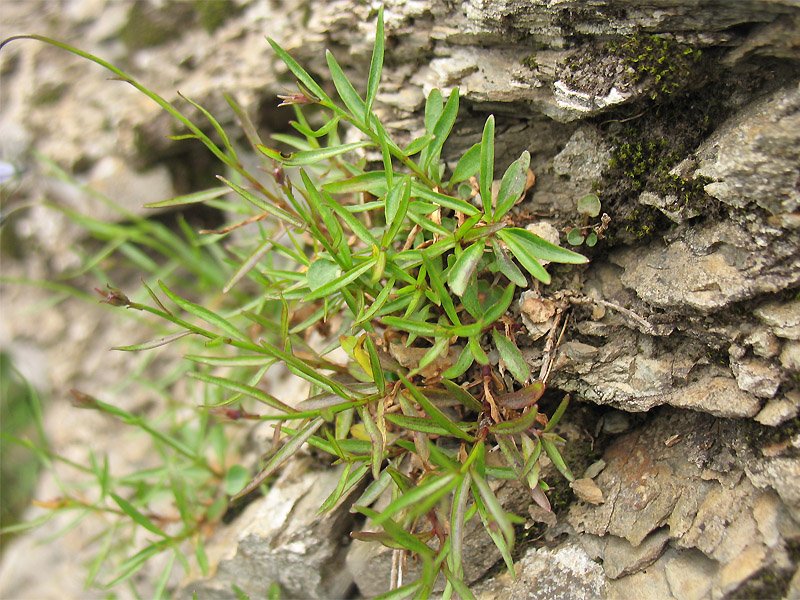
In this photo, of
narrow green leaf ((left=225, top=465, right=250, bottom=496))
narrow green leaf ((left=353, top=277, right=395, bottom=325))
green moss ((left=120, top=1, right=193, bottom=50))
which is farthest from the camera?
green moss ((left=120, top=1, right=193, bottom=50))

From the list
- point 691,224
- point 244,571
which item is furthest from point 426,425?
point 244,571

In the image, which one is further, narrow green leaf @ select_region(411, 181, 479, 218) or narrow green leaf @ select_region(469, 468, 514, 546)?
narrow green leaf @ select_region(411, 181, 479, 218)

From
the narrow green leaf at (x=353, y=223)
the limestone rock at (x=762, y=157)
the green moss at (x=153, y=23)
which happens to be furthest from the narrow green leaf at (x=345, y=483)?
the green moss at (x=153, y=23)

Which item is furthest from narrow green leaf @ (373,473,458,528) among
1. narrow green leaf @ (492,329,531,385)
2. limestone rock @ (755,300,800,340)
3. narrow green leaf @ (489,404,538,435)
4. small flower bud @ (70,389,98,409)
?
small flower bud @ (70,389,98,409)

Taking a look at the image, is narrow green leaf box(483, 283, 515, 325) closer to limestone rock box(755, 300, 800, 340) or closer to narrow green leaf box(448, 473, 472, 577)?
narrow green leaf box(448, 473, 472, 577)

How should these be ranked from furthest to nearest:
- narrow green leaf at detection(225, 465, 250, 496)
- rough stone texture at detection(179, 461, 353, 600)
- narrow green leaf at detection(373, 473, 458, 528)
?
narrow green leaf at detection(225, 465, 250, 496) → rough stone texture at detection(179, 461, 353, 600) → narrow green leaf at detection(373, 473, 458, 528)

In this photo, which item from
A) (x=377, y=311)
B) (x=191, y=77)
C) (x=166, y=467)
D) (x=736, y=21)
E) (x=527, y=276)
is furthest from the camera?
(x=191, y=77)

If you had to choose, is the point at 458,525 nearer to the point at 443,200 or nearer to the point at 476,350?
the point at 476,350

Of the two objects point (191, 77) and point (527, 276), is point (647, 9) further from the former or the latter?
point (191, 77)
